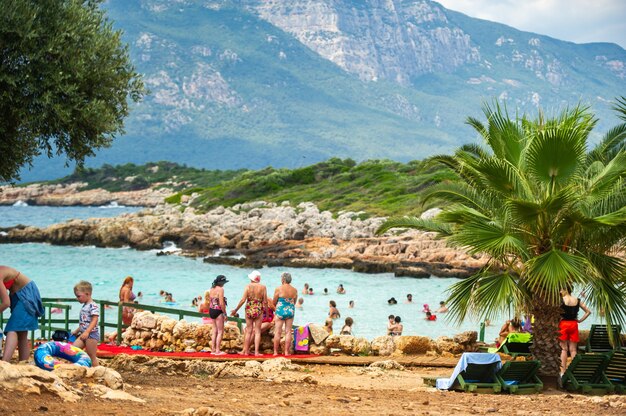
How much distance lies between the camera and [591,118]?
14.8 m

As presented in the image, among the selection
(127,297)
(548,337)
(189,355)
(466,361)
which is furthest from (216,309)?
(548,337)

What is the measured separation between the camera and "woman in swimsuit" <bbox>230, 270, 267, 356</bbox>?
16.4 m

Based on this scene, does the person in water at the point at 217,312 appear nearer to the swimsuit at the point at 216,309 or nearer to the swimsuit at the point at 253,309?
the swimsuit at the point at 216,309

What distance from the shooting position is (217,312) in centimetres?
1628

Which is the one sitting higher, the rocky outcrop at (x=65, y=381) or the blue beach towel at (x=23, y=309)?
the blue beach towel at (x=23, y=309)

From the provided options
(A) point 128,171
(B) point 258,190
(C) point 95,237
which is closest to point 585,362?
(C) point 95,237

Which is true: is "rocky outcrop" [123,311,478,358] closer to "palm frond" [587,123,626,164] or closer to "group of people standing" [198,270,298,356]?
"group of people standing" [198,270,298,356]

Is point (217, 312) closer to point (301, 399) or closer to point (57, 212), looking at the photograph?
point (301, 399)

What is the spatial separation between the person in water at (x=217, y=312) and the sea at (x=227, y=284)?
17.8 metres

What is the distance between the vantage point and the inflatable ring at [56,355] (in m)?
10.8

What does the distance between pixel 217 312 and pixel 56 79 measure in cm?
497

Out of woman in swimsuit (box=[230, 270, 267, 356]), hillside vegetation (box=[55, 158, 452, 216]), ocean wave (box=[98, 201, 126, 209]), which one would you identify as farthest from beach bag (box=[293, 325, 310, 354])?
ocean wave (box=[98, 201, 126, 209])

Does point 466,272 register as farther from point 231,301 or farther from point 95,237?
point 95,237

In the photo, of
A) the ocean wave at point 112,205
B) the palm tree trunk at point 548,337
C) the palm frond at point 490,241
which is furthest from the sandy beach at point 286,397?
the ocean wave at point 112,205
